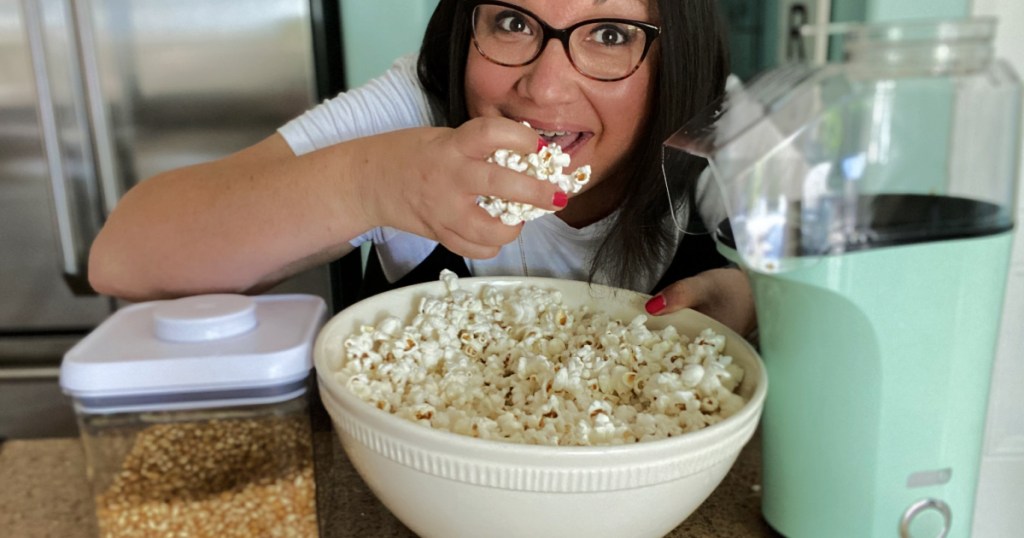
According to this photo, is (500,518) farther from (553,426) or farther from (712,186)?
(712,186)

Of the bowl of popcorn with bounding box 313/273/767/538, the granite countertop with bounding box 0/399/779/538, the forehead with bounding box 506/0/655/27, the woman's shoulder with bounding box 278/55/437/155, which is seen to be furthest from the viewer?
the woman's shoulder with bounding box 278/55/437/155

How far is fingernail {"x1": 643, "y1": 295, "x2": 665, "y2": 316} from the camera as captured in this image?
31.4 inches

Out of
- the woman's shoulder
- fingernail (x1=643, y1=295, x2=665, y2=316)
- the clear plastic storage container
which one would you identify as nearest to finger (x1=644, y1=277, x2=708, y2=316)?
fingernail (x1=643, y1=295, x2=665, y2=316)

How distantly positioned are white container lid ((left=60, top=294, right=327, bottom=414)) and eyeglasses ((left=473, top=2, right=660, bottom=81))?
0.48 m

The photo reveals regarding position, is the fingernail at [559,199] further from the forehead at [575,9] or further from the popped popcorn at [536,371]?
the forehead at [575,9]

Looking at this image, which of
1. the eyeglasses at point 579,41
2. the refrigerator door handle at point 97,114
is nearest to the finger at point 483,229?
the eyeglasses at point 579,41

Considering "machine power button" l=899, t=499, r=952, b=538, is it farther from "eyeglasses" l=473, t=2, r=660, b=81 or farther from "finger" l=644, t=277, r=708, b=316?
"eyeglasses" l=473, t=2, r=660, b=81

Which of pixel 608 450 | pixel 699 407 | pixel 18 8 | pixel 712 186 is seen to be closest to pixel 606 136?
pixel 712 186

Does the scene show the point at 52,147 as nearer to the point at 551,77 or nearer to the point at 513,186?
the point at 551,77

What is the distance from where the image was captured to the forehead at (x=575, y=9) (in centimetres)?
91

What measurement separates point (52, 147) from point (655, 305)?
188 centimetres

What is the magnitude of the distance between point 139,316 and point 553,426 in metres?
0.41

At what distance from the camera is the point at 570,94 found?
3.10ft

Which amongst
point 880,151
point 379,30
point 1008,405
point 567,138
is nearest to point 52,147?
point 379,30
